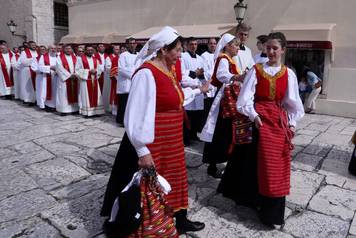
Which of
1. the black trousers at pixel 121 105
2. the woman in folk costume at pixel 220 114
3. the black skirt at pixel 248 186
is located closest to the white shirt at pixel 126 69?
the black trousers at pixel 121 105

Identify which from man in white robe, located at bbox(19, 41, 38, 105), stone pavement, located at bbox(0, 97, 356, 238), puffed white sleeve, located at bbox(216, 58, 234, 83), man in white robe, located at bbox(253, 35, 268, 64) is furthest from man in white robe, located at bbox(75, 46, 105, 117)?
puffed white sleeve, located at bbox(216, 58, 234, 83)

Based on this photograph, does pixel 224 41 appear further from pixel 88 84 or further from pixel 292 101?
pixel 88 84

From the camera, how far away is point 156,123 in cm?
238

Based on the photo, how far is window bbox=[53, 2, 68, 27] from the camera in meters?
21.6

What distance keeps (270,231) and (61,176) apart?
2.60 meters

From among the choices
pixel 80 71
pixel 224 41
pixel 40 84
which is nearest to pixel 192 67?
pixel 224 41

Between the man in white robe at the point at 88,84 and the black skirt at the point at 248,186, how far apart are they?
545cm

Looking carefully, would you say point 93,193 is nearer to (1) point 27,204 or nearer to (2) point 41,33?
(1) point 27,204

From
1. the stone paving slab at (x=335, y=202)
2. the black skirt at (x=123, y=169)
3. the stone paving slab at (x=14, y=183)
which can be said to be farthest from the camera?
the stone paving slab at (x=14, y=183)

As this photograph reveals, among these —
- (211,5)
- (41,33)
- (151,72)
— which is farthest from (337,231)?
(41,33)

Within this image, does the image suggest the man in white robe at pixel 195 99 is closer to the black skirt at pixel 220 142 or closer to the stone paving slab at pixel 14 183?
the black skirt at pixel 220 142

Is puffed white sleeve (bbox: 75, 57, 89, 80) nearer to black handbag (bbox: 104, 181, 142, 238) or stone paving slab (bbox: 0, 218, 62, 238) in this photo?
stone paving slab (bbox: 0, 218, 62, 238)

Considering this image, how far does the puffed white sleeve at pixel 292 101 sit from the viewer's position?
2996mm

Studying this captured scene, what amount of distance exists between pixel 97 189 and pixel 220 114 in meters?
1.67
